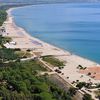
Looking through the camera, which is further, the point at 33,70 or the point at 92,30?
the point at 92,30

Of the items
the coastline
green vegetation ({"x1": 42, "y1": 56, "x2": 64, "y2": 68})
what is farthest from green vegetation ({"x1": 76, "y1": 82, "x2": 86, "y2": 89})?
green vegetation ({"x1": 42, "y1": 56, "x2": 64, "y2": 68})

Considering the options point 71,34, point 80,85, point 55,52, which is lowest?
point 71,34

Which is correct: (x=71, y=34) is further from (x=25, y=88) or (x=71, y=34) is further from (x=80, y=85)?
(x=25, y=88)

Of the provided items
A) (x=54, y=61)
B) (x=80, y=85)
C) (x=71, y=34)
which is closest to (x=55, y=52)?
(x=54, y=61)

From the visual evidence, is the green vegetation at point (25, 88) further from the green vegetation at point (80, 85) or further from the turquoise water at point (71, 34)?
the turquoise water at point (71, 34)

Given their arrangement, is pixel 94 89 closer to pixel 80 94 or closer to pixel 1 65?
pixel 80 94

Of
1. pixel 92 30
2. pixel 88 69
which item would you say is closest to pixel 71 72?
pixel 88 69

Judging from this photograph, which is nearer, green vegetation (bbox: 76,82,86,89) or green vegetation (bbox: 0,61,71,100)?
green vegetation (bbox: 0,61,71,100)

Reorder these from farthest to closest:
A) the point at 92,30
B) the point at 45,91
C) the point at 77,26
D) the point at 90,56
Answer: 1. the point at 77,26
2. the point at 92,30
3. the point at 90,56
4. the point at 45,91

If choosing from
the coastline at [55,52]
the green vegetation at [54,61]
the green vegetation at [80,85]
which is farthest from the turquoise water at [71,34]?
the green vegetation at [80,85]

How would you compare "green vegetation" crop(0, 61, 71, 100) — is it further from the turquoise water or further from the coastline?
the turquoise water

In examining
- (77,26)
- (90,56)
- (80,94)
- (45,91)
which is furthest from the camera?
(77,26)
